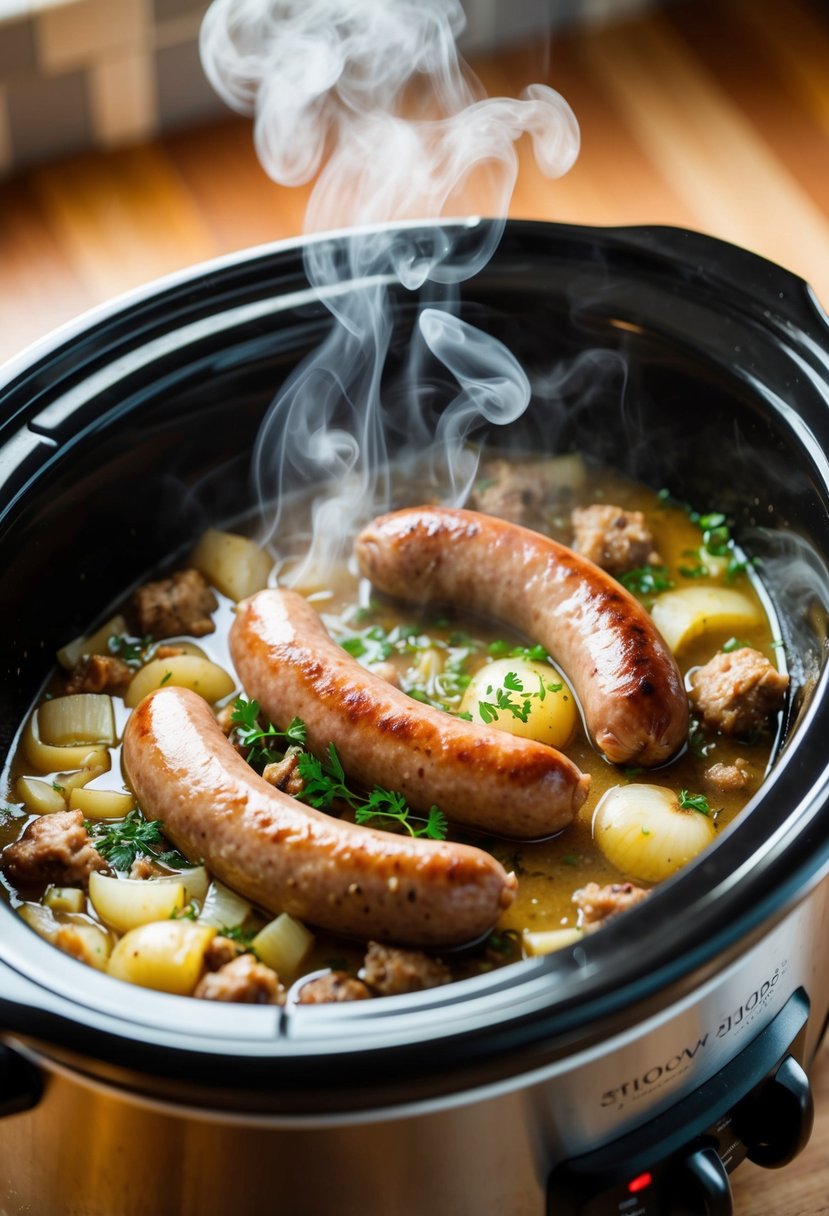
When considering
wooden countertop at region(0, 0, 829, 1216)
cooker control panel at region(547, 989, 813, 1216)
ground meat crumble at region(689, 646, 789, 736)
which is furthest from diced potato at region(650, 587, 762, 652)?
wooden countertop at region(0, 0, 829, 1216)

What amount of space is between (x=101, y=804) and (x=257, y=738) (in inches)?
10.5

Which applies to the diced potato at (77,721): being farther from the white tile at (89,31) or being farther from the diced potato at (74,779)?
the white tile at (89,31)

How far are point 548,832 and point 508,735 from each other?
18 cm

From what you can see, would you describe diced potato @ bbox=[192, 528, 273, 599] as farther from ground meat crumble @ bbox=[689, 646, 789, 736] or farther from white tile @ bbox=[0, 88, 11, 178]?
white tile @ bbox=[0, 88, 11, 178]

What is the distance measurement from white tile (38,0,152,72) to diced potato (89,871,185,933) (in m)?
2.27

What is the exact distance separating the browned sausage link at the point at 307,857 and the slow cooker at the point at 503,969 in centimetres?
28

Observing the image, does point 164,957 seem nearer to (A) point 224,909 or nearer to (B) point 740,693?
(A) point 224,909

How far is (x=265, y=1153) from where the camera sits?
1628 mm

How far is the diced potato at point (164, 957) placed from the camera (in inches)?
75.0

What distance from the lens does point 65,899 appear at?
210 cm

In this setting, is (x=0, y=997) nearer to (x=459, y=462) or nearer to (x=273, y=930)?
(x=273, y=930)

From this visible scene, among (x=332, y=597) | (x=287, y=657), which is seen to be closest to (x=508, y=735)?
(x=287, y=657)

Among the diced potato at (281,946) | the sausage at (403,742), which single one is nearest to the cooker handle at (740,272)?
the sausage at (403,742)

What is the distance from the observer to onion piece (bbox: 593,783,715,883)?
2.11 m
